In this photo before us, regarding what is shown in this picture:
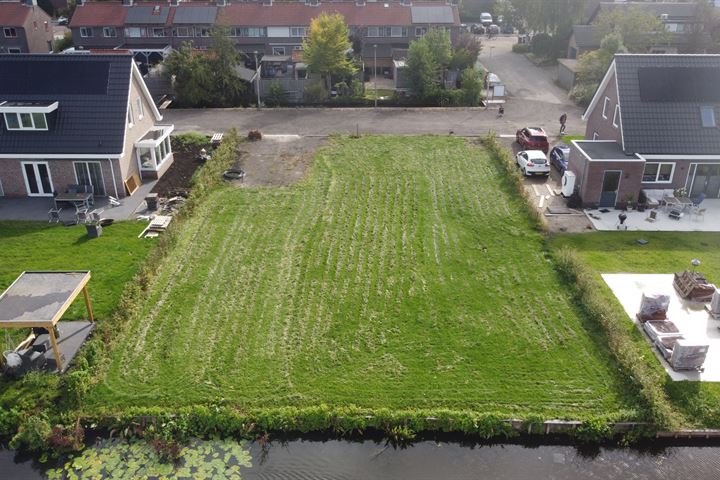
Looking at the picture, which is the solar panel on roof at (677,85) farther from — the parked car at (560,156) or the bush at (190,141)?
the bush at (190,141)

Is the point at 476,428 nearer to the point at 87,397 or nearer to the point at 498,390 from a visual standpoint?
the point at 498,390

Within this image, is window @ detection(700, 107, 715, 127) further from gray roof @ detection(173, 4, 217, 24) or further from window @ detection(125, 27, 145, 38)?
window @ detection(125, 27, 145, 38)

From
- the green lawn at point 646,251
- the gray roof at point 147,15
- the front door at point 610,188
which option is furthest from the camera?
the gray roof at point 147,15

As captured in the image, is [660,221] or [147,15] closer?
[660,221]

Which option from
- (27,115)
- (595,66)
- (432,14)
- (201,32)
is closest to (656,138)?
(595,66)

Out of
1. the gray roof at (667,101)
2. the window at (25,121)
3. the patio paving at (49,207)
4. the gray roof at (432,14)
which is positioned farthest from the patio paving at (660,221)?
the gray roof at (432,14)

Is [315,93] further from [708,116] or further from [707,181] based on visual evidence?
[707,181]

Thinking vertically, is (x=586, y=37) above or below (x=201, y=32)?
below

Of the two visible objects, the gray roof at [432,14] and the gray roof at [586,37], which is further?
the gray roof at [586,37]
